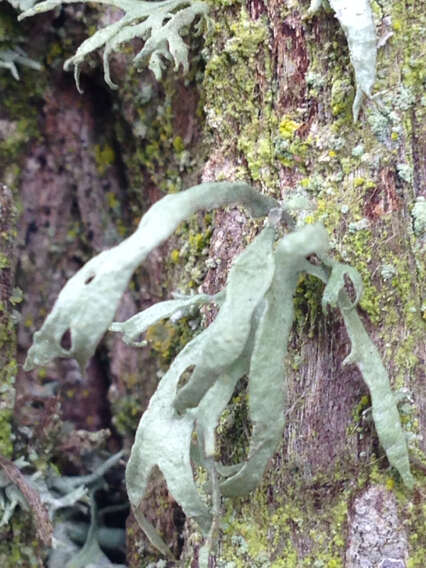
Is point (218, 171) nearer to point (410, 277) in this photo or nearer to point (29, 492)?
point (410, 277)

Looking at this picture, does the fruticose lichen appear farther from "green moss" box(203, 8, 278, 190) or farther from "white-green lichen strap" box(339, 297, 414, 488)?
"white-green lichen strap" box(339, 297, 414, 488)

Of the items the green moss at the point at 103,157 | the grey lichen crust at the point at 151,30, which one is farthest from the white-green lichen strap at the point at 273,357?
the green moss at the point at 103,157

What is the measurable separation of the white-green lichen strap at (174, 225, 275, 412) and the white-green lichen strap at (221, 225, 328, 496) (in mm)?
36

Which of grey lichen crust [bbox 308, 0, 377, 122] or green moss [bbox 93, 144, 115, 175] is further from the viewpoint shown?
green moss [bbox 93, 144, 115, 175]

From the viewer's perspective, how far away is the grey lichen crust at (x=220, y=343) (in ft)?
3.43

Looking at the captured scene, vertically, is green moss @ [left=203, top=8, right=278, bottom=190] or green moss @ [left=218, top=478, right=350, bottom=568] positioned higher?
green moss @ [left=203, top=8, right=278, bottom=190]

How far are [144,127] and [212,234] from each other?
1.23 feet

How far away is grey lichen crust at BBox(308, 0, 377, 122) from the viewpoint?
1196 mm

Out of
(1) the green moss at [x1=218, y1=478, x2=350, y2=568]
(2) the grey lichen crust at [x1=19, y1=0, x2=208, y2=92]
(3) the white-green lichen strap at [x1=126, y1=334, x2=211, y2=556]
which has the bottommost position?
(1) the green moss at [x1=218, y1=478, x2=350, y2=568]

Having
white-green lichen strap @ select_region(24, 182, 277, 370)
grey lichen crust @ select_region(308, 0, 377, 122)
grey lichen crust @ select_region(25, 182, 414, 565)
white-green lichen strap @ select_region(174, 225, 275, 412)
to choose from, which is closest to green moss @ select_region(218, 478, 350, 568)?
grey lichen crust @ select_region(25, 182, 414, 565)

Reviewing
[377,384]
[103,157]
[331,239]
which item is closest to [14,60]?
[103,157]

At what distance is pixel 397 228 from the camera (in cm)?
127

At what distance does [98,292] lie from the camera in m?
1.03

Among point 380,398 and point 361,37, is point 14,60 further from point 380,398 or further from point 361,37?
point 380,398
